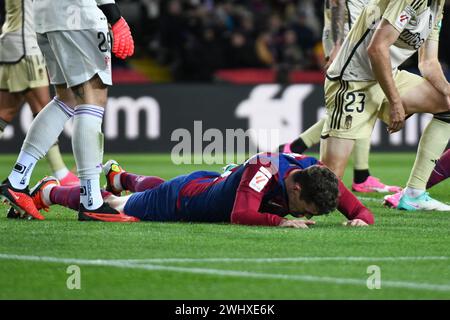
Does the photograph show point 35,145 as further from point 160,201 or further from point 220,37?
point 220,37

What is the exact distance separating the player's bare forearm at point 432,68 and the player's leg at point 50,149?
3.35 meters

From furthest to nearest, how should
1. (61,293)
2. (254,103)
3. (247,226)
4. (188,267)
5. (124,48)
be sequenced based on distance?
(254,103) → (124,48) → (247,226) → (188,267) → (61,293)

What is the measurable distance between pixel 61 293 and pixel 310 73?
45.8 ft

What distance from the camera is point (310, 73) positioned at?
1806 centimetres

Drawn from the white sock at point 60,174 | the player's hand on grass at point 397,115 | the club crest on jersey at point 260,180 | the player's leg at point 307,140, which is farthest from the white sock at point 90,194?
the player's leg at point 307,140

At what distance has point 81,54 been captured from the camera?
676 centimetres

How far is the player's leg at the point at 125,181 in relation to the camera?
712 centimetres

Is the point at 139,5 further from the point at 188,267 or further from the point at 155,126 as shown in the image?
the point at 188,267

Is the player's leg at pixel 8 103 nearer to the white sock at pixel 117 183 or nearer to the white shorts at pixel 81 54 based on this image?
the white sock at pixel 117 183

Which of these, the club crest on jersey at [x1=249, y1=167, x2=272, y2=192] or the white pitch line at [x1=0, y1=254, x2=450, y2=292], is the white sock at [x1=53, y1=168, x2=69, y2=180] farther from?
the white pitch line at [x1=0, y1=254, x2=450, y2=292]

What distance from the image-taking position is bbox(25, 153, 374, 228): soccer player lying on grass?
19.8 feet

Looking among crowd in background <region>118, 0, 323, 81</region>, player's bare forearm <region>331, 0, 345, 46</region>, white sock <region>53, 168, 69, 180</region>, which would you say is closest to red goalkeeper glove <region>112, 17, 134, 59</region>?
white sock <region>53, 168, 69, 180</region>
